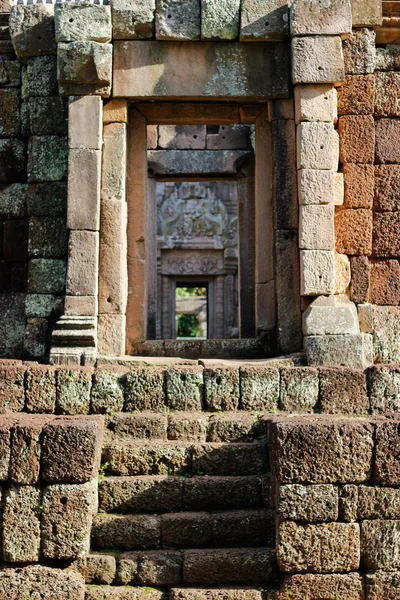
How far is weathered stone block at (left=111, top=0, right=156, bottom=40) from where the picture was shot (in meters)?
8.02

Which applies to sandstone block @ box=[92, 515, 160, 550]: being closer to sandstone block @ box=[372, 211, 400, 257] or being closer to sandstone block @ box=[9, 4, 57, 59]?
sandstone block @ box=[372, 211, 400, 257]

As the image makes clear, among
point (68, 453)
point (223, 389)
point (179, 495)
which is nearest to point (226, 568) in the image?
point (179, 495)

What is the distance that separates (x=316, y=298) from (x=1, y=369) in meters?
3.20

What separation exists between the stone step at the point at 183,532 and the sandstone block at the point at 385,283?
3444 mm

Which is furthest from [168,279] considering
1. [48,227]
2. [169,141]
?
[48,227]

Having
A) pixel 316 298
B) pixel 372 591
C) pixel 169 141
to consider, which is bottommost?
pixel 372 591

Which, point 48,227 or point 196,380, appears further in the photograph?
point 48,227

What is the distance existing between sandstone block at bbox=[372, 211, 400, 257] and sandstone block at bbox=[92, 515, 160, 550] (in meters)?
4.12

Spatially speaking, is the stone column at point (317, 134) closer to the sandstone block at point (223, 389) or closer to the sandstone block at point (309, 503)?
the sandstone block at point (223, 389)

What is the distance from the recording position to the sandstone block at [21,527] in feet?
17.1

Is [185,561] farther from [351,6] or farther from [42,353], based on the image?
[351,6]

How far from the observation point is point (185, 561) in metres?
5.33

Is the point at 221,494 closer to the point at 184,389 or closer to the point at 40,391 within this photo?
the point at 184,389

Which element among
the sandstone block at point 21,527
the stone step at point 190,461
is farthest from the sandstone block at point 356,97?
the sandstone block at point 21,527
